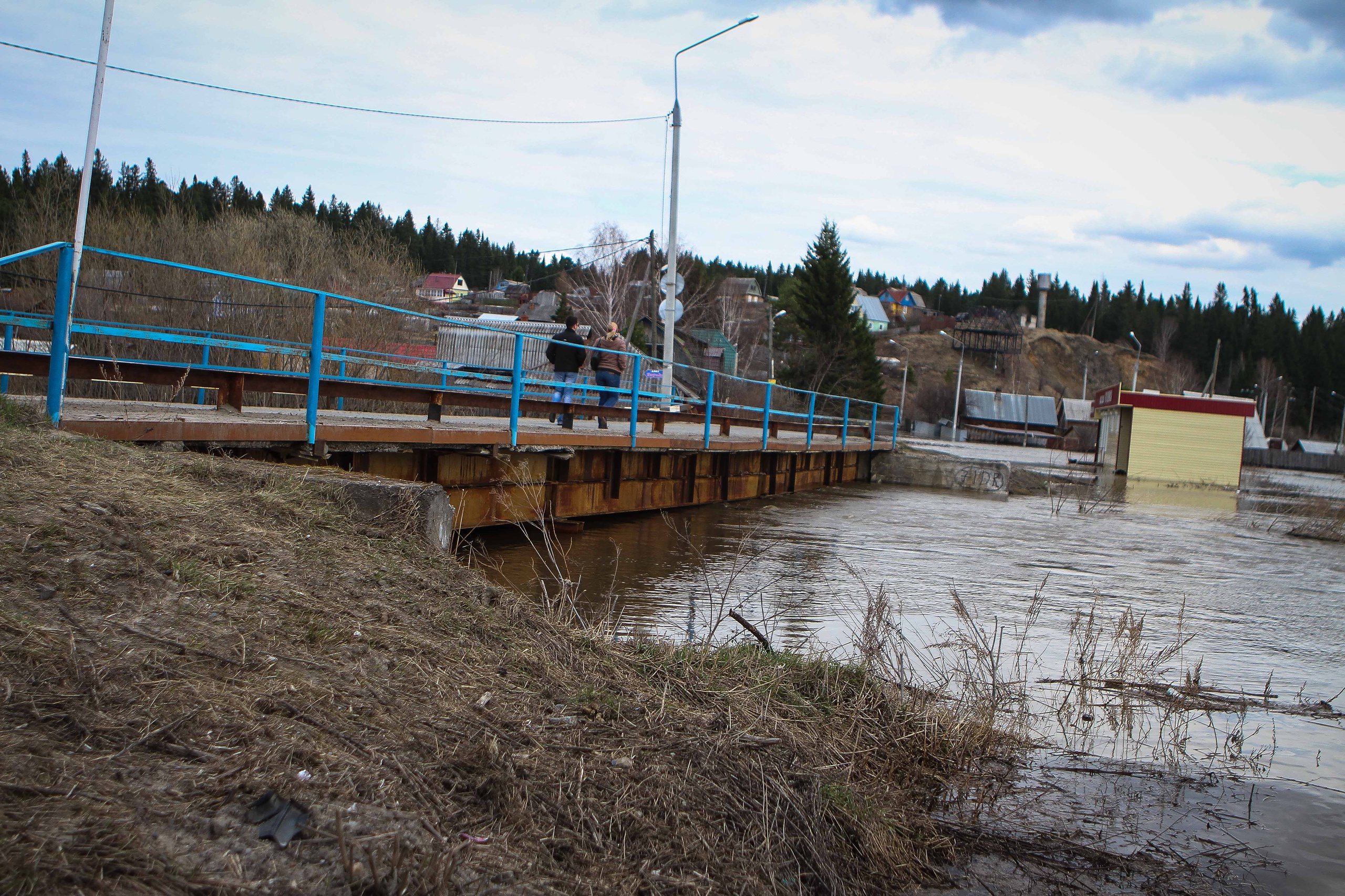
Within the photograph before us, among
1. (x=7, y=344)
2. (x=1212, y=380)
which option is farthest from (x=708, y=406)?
(x=1212, y=380)

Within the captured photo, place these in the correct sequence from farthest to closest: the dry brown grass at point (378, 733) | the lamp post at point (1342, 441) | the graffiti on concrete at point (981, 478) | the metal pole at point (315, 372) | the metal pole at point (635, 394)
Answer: the lamp post at point (1342, 441)
the graffiti on concrete at point (981, 478)
the metal pole at point (635, 394)
the metal pole at point (315, 372)
the dry brown grass at point (378, 733)

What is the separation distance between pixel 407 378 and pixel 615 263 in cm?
3535

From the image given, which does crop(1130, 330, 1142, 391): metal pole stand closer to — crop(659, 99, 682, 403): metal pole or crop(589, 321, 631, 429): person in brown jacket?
crop(659, 99, 682, 403): metal pole

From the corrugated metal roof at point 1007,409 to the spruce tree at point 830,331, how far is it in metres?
39.3

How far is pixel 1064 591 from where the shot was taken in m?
10.2

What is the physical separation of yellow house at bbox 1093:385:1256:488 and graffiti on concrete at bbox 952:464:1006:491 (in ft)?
45.9

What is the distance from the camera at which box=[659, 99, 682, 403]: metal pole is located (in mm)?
18250

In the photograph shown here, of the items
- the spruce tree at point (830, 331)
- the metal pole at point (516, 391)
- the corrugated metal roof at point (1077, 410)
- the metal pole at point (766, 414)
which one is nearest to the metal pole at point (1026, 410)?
the corrugated metal roof at point (1077, 410)

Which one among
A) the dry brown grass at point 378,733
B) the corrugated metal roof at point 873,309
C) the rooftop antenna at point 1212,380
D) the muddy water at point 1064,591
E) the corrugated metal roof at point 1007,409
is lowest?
the muddy water at point 1064,591

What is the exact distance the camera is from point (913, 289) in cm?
18862

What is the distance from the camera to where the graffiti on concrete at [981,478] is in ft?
81.6

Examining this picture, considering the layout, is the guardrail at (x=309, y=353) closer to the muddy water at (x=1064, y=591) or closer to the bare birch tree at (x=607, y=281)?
the muddy water at (x=1064, y=591)

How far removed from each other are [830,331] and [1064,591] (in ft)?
140

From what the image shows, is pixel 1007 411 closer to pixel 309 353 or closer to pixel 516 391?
pixel 516 391
